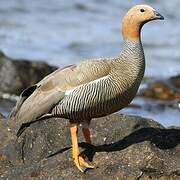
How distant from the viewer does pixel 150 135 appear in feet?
26.8

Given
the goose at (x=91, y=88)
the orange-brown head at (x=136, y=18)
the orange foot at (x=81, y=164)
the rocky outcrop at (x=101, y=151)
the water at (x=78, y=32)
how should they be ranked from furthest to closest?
the water at (x=78, y=32) → the orange-brown head at (x=136, y=18) → the goose at (x=91, y=88) → the orange foot at (x=81, y=164) → the rocky outcrop at (x=101, y=151)

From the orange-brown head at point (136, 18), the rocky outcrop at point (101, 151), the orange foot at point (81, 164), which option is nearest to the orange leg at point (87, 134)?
the rocky outcrop at point (101, 151)

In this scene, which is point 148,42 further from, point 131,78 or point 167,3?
point 131,78

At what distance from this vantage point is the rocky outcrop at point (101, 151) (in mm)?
7469

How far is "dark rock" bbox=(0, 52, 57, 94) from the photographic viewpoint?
15.4 meters

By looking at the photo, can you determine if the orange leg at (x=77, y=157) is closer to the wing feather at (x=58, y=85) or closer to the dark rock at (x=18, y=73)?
the wing feather at (x=58, y=85)

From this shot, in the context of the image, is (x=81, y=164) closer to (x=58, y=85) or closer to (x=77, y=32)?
(x=58, y=85)

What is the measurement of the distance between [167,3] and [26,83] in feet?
50.2

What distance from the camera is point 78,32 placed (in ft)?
80.7

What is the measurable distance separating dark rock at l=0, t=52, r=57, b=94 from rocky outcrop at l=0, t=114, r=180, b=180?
6.37 m

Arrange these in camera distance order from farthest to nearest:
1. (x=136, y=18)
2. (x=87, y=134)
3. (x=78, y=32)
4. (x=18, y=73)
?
1. (x=78, y=32)
2. (x=18, y=73)
3. (x=87, y=134)
4. (x=136, y=18)

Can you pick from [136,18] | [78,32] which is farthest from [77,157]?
[78,32]

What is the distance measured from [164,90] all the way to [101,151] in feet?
28.0

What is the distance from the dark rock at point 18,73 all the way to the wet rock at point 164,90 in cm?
206
